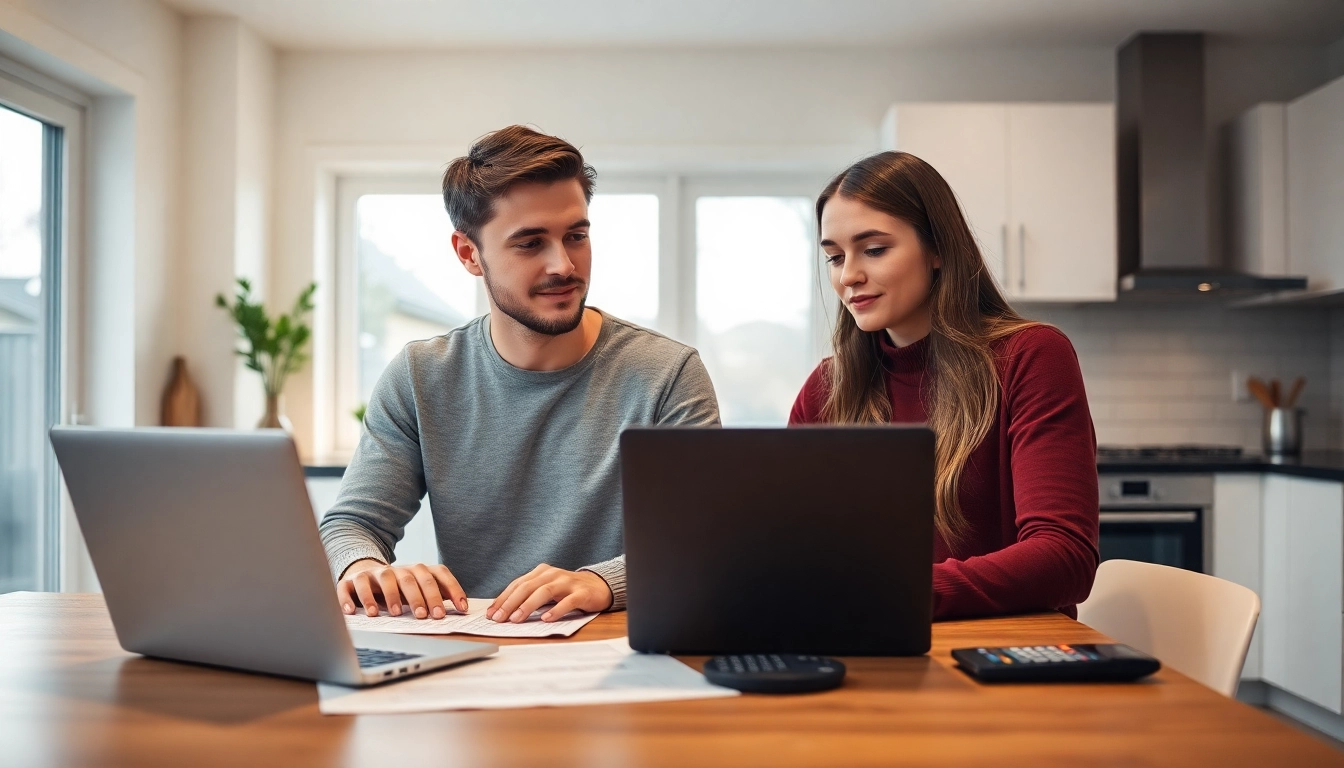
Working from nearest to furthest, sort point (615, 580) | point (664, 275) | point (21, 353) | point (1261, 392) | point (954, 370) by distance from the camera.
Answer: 1. point (615, 580)
2. point (954, 370)
3. point (21, 353)
4. point (1261, 392)
5. point (664, 275)

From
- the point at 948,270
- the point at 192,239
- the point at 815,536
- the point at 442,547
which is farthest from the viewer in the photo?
the point at 192,239

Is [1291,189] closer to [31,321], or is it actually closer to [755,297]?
[755,297]

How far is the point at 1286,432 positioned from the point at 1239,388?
320mm

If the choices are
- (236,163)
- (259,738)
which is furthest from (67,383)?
(259,738)

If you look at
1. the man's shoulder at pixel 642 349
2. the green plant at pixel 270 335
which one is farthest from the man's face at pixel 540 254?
the green plant at pixel 270 335

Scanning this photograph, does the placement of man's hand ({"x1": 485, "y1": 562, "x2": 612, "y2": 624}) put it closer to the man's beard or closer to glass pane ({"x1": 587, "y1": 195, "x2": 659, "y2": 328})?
the man's beard

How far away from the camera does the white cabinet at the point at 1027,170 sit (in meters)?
3.77

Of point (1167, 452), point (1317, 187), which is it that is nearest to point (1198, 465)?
point (1167, 452)

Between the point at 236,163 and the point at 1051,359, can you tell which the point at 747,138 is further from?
the point at 1051,359

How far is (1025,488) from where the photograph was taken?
1.41 meters

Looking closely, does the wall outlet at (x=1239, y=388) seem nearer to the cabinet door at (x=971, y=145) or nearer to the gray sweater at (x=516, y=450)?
the cabinet door at (x=971, y=145)

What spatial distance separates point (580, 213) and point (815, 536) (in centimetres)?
91

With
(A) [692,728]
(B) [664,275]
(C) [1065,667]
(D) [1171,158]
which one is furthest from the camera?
(B) [664,275]

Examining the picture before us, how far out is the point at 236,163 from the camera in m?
3.78
